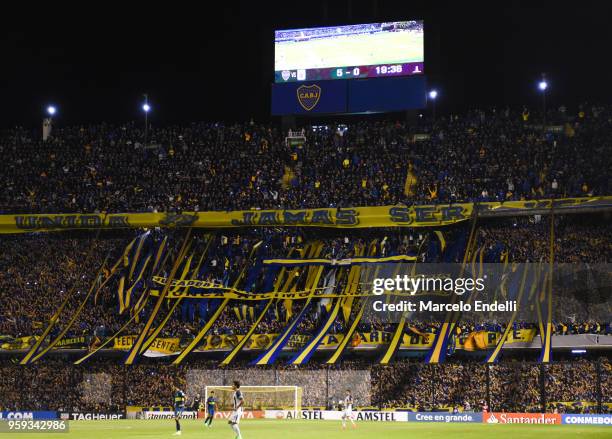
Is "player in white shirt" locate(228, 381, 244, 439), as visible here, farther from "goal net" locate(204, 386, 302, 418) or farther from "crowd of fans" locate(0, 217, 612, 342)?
"crowd of fans" locate(0, 217, 612, 342)

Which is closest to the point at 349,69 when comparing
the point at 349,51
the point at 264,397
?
the point at 349,51

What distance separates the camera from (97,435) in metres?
34.7

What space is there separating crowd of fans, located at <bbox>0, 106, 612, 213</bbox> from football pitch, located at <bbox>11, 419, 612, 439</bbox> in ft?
61.0

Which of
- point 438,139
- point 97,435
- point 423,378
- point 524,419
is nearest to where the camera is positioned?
point 97,435

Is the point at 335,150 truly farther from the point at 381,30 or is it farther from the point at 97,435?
the point at 97,435

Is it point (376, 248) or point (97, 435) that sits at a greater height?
point (376, 248)

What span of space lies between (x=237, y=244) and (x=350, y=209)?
8158 millimetres

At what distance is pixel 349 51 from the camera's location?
60594 mm

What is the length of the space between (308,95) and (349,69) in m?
3.31

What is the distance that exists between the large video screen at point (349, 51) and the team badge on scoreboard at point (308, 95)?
0.69m

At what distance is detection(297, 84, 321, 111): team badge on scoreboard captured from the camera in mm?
61156

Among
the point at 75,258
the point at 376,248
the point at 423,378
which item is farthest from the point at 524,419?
the point at 75,258

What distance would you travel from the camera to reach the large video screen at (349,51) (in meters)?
59.7

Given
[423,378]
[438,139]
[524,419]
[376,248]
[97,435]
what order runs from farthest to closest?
[438,139]
[376,248]
[423,378]
[524,419]
[97,435]
